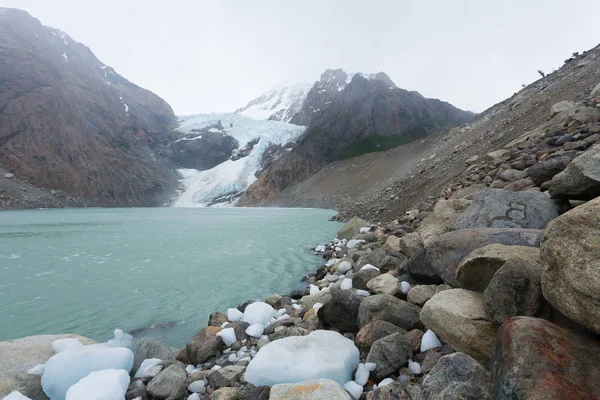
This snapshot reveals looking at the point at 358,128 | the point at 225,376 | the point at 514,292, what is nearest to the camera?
the point at 514,292

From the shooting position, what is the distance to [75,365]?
4.20 metres

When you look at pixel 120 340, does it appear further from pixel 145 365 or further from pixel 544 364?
pixel 544 364

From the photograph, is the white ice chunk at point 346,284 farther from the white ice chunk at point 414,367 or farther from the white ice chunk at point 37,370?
the white ice chunk at point 37,370

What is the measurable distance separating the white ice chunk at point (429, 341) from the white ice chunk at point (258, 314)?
3.30 meters

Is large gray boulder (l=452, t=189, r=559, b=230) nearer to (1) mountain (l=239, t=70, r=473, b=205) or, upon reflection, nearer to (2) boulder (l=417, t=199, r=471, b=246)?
→ (2) boulder (l=417, t=199, r=471, b=246)

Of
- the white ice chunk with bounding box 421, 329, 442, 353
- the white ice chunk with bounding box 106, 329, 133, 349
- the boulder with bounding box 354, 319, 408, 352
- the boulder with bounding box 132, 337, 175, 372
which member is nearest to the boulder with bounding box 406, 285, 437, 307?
the boulder with bounding box 354, 319, 408, 352

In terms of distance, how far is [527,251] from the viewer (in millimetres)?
3258

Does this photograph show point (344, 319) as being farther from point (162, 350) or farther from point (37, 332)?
point (37, 332)

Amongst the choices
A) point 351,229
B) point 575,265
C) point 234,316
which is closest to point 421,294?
point 575,265

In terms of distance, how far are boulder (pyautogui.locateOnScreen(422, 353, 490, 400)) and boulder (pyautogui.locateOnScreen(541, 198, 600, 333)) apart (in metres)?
0.76

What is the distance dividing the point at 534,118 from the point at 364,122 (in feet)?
283

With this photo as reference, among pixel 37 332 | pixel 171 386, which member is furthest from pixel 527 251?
pixel 37 332

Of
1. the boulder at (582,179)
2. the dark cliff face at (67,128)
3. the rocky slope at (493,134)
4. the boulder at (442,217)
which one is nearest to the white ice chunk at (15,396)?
the boulder at (442,217)

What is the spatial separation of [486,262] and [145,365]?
4853mm
